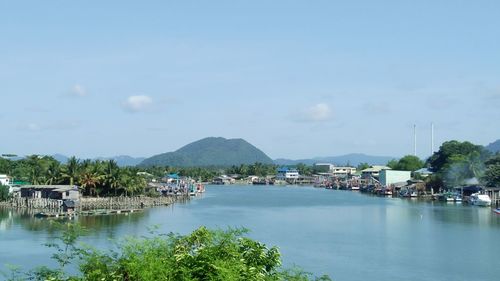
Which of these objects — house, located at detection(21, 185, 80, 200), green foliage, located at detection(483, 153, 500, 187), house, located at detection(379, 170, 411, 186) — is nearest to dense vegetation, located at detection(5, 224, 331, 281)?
house, located at detection(21, 185, 80, 200)

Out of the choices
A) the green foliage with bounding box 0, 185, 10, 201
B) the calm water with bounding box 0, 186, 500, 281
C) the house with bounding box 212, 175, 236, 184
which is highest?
the house with bounding box 212, 175, 236, 184

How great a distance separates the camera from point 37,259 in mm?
27406

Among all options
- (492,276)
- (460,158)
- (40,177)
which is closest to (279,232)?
(492,276)

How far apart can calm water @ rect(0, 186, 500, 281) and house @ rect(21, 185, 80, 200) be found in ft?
13.8

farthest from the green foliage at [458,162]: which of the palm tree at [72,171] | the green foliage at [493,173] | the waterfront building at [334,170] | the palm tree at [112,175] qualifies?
the waterfront building at [334,170]

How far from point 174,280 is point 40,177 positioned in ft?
178

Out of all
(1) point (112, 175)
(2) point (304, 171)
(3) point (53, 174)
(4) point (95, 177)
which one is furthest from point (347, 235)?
(2) point (304, 171)

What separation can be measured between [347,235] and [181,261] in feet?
104

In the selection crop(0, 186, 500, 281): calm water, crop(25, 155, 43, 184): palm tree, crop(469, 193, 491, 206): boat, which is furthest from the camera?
crop(469, 193, 491, 206): boat

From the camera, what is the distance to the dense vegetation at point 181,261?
7.96 meters

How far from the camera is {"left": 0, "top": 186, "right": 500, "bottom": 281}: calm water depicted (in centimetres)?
2717

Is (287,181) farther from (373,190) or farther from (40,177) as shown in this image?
(40,177)

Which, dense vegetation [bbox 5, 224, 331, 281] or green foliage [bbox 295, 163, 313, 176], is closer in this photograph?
dense vegetation [bbox 5, 224, 331, 281]

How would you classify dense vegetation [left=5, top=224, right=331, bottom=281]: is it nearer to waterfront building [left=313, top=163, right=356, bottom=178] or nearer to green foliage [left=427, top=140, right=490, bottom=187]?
green foliage [left=427, top=140, right=490, bottom=187]
